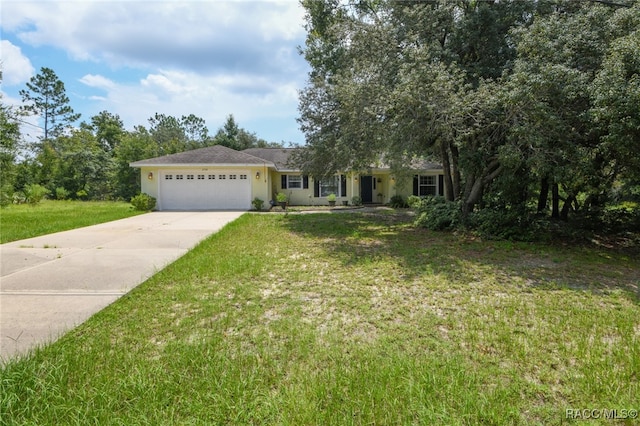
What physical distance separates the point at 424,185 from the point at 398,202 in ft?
9.43

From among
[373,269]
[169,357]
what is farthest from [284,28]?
[169,357]

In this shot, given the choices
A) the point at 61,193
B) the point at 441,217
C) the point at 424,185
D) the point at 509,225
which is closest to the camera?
the point at 509,225

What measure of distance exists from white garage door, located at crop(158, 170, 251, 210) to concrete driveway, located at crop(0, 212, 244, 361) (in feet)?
26.8

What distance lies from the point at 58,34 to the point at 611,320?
507 inches

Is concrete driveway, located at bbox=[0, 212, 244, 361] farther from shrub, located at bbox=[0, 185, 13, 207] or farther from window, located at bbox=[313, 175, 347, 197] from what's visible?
window, located at bbox=[313, 175, 347, 197]

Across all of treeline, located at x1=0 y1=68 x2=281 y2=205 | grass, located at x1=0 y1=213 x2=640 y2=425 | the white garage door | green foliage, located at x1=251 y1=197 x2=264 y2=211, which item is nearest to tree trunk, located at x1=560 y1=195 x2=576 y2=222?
grass, located at x1=0 y1=213 x2=640 y2=425

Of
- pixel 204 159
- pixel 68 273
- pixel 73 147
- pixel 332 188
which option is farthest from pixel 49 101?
pixel 68 273

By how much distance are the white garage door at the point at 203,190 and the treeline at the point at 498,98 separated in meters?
6.86

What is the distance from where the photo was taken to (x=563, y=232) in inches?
348

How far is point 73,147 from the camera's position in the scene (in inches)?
1126

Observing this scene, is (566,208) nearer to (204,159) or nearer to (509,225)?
(509,225)

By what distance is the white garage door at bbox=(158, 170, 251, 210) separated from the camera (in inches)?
702

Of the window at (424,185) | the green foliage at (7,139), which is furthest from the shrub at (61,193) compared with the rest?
the window at (424,185)

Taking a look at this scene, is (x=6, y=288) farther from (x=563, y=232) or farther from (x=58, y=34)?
(x=563, y=232)
